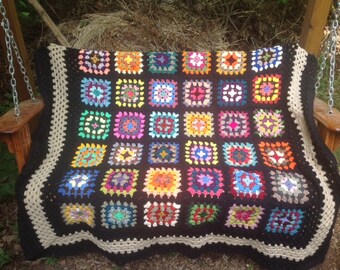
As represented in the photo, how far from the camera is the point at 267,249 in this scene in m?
1.76

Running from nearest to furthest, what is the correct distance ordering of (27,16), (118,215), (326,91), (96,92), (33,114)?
(118,215) < (33,114) < (96,92) < (27,16) < (326,91)

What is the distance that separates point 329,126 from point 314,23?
0.78 meters

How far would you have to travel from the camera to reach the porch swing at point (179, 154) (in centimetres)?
167

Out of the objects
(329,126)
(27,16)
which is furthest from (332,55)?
(27,16)

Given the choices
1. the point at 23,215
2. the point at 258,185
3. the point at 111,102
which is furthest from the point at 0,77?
the point at 258,185

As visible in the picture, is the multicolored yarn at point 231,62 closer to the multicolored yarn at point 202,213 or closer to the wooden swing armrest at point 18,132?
the multicolored yarn at point 202,213

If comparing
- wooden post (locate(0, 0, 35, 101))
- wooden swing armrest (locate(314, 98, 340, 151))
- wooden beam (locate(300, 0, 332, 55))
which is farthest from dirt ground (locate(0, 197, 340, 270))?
wooden beam (locate(300, 0, 332, 55))

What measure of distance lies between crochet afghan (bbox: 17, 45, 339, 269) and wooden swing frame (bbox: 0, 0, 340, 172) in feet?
0.23

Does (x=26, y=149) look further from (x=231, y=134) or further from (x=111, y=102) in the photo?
(x=231, y=134)

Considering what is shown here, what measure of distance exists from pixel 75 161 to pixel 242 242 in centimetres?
98

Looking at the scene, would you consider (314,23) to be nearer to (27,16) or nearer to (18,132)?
(18,132)

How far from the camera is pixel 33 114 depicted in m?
1.85

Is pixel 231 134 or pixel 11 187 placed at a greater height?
pixel 231 134

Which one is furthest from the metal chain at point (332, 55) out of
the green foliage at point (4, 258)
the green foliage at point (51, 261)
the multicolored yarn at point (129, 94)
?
the green foliage at point (4, 258)
